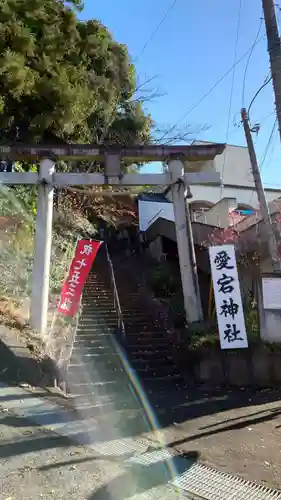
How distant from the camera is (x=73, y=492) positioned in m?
3.89

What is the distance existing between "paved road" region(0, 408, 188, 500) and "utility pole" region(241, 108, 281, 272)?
6516mm

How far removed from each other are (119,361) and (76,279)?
2536 mm

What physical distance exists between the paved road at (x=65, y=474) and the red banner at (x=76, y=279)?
473 cm

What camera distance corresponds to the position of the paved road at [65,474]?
12.8ft

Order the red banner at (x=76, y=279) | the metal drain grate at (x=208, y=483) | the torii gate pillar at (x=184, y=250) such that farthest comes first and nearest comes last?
1. the torii gate pillar at (x=184, y=250)
2. the red banner at (x=76, y=279)
3. the metal drain grate at (x=208, y=483)

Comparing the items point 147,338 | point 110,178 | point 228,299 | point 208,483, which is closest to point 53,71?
point 110,178

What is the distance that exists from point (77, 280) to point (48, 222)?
5.86 ft

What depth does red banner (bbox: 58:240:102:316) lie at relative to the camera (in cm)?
988

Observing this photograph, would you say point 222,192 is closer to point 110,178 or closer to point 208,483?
point 110,178

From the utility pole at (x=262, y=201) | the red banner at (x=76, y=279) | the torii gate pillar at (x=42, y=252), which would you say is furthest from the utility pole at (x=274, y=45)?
the torii gate pillar at (x=42, y=252)

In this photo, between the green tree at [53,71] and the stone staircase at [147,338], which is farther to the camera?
the green tree at [53,71]

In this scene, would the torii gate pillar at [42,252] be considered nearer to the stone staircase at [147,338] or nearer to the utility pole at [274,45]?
the stone staircase at [147,338]

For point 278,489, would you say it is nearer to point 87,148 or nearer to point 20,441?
point 20,441

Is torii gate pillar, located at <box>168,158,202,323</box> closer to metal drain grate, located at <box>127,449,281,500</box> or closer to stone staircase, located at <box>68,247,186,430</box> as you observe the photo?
stone staircase, located at <box>68,247,186,430</box>
